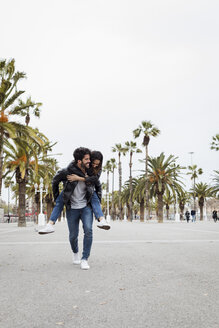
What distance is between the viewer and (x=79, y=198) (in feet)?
18.0

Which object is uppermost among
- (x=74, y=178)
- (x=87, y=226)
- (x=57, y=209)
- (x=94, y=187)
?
(x=74, y=178)

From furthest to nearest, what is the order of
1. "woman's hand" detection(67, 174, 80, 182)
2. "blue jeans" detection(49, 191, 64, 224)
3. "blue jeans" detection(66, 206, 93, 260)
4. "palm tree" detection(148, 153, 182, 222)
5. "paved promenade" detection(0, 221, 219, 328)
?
"palm tree" detection(148, 153, 182, 222)
"blue jeans" detection(49, 191, 64, 224)
"blue jeans" detection(66, 206, 93, 260)
"woman's hand" detection(67, 174, 80, 182)
"paved promenade" detection(0, 221, 219, 328)

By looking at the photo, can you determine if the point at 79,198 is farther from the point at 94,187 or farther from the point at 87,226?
the point at 87,226

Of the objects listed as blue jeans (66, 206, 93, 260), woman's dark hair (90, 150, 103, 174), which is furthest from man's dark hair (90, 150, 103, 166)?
blue jeans (66, 206, 93, 260)

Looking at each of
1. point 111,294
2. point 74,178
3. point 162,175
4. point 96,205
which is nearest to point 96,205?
point 96,205

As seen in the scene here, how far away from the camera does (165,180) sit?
38781 millimetres

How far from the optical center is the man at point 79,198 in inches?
211

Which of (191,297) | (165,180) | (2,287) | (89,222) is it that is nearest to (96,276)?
(89,222)

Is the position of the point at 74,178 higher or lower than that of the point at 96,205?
higher

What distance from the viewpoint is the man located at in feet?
17.5

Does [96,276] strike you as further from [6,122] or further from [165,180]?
[165,180]

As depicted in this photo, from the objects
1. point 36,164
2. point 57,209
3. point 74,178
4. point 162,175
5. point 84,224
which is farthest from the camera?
point 162,175

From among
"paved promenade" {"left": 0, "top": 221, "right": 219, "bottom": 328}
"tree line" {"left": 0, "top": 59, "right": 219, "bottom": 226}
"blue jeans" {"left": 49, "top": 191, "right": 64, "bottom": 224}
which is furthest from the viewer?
"tree line" {"left": 0, "top": 59, "right": 219, "bottom": 226}

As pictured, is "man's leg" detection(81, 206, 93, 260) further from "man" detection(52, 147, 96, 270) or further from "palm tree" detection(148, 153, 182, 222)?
"palm tree" detection(148, 153, 182, 222)
